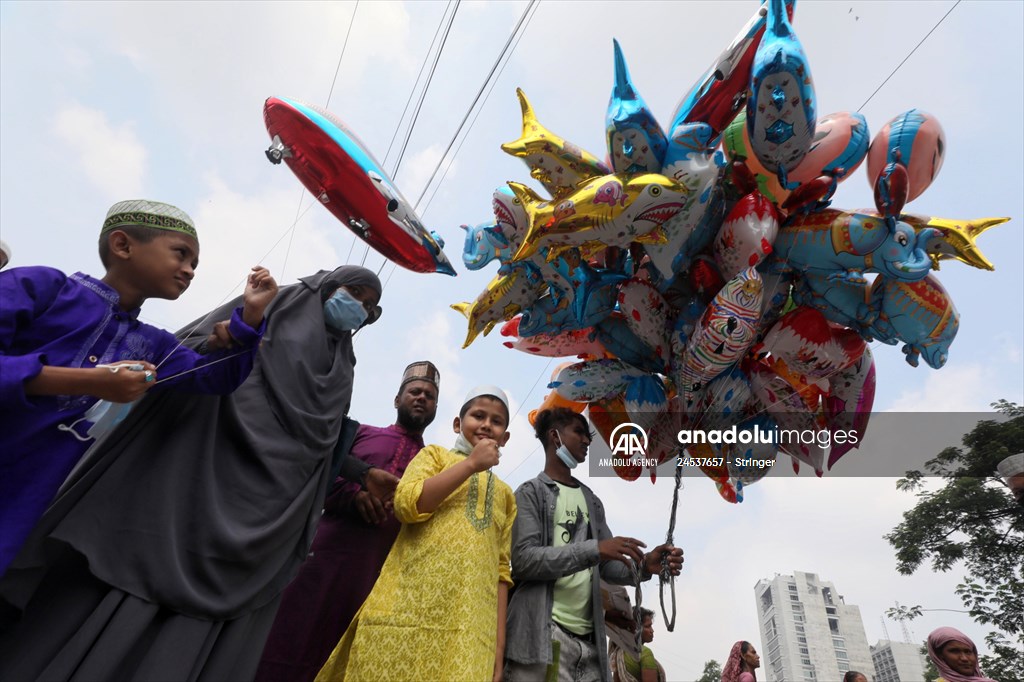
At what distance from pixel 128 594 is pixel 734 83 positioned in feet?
8.15

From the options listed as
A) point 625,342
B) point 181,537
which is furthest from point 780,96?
point 181,537

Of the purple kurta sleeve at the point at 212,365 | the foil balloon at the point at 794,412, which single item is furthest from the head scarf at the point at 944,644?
the purple kurta sleeve at the point at 212,365

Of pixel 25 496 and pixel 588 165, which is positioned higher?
pixel 588 165

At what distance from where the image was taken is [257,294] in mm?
1507

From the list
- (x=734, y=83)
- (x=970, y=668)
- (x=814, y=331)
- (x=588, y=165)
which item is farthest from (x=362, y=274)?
(x=970, y=668)

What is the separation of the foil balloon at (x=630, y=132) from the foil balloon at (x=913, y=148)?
89cm

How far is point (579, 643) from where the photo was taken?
197 cm

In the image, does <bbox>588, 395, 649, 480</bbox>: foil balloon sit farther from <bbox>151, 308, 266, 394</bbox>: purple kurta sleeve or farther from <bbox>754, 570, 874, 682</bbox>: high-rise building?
<bbox>754, 570, 874, 682</bbox>: high-rise building

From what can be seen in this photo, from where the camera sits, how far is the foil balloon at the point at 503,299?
2.74m

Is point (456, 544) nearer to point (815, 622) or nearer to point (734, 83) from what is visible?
point (734, 83)

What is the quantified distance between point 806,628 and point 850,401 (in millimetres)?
35853

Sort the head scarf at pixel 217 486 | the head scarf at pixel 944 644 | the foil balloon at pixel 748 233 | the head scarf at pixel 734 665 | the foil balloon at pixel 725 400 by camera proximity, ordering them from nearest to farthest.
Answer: the head scarf at pixel 217 486 < the foil balloon at pixel 748 233 < the foil balloon at pixel 725 400 < the head scarf at pixel 944 644 < the head scarf at pixel 734 665

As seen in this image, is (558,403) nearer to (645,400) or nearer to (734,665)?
(645,400)

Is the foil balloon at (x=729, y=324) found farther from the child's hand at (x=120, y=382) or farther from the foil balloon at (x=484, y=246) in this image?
the child's hand at (x=120, y=382)
